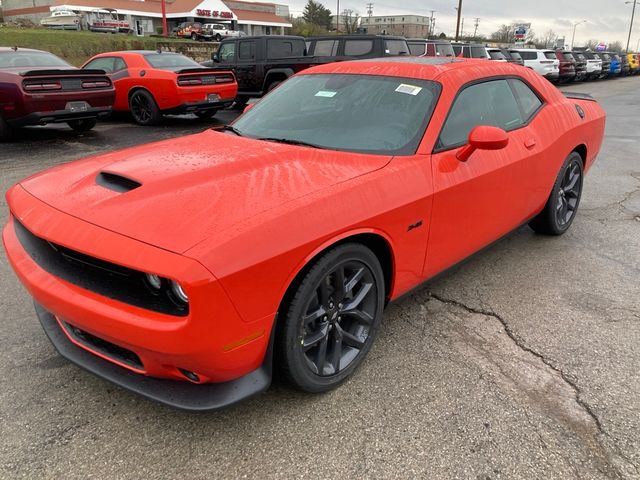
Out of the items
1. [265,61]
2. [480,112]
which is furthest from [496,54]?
[480,112]

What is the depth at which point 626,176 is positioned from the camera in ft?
22.4

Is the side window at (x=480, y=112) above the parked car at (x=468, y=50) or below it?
below

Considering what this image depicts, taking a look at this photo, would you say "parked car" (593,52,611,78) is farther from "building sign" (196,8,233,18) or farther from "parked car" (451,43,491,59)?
"building sign" (196,8,233,18)

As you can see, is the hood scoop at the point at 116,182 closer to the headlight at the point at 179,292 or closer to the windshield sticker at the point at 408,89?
the headlight at the point at 179,292

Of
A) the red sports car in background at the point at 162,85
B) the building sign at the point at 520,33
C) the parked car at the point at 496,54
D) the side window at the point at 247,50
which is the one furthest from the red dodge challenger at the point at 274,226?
the building sign at the point at 520,33

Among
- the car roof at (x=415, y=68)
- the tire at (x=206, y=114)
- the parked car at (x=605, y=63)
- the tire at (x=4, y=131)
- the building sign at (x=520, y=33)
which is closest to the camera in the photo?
the car roof at (x=415, y=68)

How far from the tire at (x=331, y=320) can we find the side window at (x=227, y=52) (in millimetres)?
11671

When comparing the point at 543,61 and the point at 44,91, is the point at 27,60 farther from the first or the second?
the point at 543,61

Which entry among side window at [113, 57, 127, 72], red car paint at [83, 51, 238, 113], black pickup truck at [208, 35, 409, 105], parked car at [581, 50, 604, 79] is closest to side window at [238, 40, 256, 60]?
black pickup truck at [208, 35, 409, 105]

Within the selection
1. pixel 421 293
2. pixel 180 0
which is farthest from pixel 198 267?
pixel 180 0

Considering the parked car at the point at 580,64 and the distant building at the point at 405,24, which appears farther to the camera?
the distant building at the point at 405,24

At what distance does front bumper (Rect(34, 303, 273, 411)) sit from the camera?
75.9 inches

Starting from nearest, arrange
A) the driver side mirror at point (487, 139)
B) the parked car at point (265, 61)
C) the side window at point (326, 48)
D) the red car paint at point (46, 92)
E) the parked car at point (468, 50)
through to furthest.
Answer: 1. the driver side mirror at point (487, 139)
2. the red car paint at point (46, 92)
3. the parked car at point (265, 61)
4. the side window at point (326, 48)
5. the parked car at point (468, 50)

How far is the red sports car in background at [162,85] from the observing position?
9547mm
